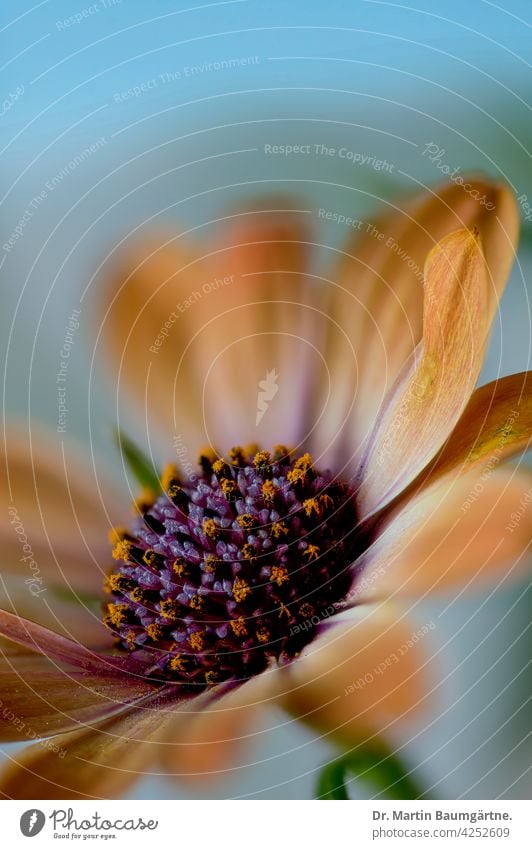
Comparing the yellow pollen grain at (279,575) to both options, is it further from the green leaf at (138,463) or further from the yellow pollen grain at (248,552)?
the green leaf at (138,463)

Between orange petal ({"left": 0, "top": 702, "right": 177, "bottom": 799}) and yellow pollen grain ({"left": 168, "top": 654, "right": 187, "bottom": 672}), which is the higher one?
yellow pollen grain ({"left": 168, "top": 654, "right": 187, "bottom": 672})

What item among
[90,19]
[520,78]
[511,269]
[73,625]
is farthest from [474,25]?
[73,625]

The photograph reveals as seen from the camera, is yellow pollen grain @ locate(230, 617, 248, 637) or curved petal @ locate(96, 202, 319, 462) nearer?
yellow pollen grain @ locate(230, 617, 248, 637)

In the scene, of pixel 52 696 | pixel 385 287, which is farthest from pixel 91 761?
pixel 385 287

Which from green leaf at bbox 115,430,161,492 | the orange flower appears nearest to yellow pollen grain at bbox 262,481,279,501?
Result: the orange flower

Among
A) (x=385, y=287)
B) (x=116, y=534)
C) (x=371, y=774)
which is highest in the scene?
(x=385, y=287)

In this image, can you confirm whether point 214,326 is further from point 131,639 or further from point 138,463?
point 131,639

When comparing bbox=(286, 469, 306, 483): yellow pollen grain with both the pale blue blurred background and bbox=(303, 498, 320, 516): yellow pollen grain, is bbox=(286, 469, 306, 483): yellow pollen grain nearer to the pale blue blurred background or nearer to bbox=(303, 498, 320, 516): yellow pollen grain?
bbox=(303, 498, 320, 516): yellow pollen grain
